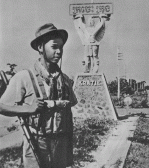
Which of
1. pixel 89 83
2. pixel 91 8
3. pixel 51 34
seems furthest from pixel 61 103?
pixel 89 83

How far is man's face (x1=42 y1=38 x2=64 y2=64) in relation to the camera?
1.61m

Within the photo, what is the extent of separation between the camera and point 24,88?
1523mm

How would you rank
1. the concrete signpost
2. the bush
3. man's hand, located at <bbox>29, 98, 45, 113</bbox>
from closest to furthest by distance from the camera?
man's hand, located at <bbox>29, 98, 45, 113</bbox> → the bush → the concrete signpost

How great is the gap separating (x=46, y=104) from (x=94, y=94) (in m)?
2.77

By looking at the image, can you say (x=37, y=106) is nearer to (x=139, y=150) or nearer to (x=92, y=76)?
(x=139, y=150)

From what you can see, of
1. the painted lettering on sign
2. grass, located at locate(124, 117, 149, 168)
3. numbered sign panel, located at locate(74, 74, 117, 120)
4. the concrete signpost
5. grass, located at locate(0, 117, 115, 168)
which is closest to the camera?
grass, located at locate(0, 117, 115, 168)

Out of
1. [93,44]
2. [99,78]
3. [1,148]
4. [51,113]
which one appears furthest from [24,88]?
[99,78]

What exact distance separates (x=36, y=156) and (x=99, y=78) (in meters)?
2.87

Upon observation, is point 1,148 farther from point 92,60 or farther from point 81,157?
point 92,60

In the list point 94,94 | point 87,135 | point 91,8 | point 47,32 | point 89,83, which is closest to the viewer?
point 47,32

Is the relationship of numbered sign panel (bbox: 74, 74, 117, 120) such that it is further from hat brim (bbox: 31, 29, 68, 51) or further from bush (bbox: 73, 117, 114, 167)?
hat brim (bbox: 31, 29, 68, 51)

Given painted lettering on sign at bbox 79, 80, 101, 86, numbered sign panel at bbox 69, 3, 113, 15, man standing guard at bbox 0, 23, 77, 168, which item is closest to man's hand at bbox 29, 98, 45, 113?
man standing guard at bbox 0, 23, 77, 168

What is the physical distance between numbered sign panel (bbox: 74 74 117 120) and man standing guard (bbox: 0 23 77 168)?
2330 millimetres

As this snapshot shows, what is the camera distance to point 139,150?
9.57ft
